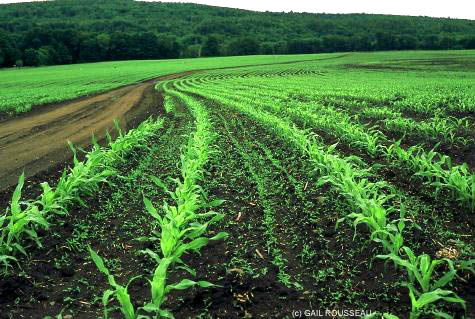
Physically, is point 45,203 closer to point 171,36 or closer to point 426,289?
point 426,289

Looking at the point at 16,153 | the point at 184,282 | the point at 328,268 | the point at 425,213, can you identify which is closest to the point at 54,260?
the point at 184,282

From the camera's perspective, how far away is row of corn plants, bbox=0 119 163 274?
13.4ft

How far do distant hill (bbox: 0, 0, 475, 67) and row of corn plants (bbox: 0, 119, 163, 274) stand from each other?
74508mm

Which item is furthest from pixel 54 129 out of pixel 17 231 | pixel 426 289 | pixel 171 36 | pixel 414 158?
pixel 171 36

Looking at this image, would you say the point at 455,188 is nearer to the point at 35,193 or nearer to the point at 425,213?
the point at 425,213

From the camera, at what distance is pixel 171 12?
567 feet

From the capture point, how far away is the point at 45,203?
497 cm

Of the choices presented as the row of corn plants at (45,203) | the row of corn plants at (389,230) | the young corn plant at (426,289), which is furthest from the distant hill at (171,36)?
the young corn plant at (426,289)

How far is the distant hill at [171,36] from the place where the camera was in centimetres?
7825

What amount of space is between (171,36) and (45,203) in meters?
103

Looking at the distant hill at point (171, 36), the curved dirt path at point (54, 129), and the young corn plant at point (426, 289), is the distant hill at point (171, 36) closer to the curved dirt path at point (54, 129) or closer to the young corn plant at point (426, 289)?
the curved dirt path at point (54, 129)

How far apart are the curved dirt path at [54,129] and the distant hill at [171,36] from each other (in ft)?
198

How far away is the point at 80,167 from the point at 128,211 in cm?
125

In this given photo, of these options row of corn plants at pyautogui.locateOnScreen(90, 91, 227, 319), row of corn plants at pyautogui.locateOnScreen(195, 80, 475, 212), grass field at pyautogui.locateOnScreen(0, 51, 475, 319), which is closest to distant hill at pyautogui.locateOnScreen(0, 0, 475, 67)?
row of corn plants at pyautogui.locateOnScreen(195, 80, 475, 212)
